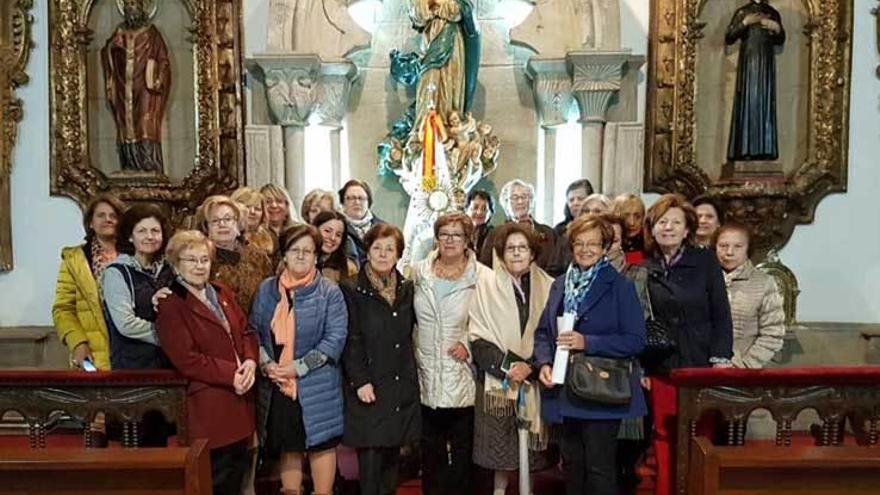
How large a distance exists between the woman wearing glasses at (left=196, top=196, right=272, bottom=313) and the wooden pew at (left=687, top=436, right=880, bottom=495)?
184 cm

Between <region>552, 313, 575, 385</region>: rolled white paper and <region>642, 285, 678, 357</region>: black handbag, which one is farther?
<region>642, 285, 678, 357</region>: black handbag

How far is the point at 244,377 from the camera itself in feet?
9.51

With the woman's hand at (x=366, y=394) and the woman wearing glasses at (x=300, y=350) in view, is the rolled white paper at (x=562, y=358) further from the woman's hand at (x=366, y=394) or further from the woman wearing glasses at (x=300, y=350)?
the woman wearing glasses at (x=300, y=350)

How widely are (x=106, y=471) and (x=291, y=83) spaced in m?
3.66

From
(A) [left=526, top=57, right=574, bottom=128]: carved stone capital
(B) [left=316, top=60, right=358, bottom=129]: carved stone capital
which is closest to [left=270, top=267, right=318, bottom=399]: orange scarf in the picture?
(B) [left=316, top=60, right=358, bottom=129]: carved stone capital

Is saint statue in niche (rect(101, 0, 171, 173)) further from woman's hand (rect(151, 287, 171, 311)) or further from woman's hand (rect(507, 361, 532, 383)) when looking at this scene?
woman's hand (rect(507, 361, 532, 383))

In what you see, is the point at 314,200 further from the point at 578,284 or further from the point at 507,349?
the point at 578,284

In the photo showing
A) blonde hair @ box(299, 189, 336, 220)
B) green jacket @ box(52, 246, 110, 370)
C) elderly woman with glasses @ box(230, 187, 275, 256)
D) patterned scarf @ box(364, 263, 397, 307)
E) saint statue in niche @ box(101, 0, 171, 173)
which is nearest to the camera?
patterned scarf @ box(364, 263, 397, 307)

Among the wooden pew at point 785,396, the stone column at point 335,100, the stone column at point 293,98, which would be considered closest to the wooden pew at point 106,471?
the wooden pew at point 785,396

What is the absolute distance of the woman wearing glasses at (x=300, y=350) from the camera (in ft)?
9.85

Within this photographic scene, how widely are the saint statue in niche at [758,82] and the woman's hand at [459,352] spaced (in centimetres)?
331

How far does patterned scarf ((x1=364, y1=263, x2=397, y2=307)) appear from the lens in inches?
122

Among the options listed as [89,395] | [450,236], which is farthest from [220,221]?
[450,236]

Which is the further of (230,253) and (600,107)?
(600,107)
